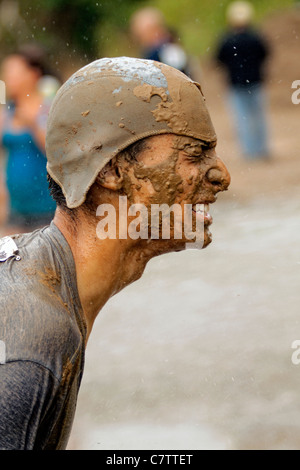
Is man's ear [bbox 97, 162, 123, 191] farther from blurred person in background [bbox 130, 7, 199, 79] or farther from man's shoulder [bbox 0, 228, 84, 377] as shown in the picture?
blurred person in background [bbox 130, 7, 199, 79]

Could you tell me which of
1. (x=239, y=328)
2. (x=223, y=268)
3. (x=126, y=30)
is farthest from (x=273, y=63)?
(x=239, y=328)

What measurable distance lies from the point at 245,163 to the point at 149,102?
10.9 m

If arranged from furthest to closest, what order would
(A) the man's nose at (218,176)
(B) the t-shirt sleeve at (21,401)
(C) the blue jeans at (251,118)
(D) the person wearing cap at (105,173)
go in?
(C) the blue jeans at (251,118), (A) the man's nose at (218,176), (D) the person wearing cap at (105,173), (B) the t-shirt sleeve at (21,401)

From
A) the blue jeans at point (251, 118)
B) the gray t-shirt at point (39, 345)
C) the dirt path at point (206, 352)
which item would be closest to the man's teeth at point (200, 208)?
the gray t-shirt at point (39, 345)

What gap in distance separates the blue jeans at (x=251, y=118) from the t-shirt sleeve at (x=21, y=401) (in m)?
11.0

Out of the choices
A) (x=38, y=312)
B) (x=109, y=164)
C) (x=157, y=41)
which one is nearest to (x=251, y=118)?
(x=157, y=41)

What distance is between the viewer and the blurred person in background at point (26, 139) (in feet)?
19.6

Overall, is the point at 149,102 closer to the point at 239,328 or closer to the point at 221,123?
the point at 239,328

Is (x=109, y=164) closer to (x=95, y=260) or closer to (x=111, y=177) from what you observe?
(x=111, y=177)

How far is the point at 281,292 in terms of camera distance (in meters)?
7.46

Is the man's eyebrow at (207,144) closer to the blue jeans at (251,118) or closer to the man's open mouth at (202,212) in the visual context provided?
the man's open mouth at (202,212)

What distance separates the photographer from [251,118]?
43.8ft

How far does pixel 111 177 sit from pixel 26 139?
3451 mm

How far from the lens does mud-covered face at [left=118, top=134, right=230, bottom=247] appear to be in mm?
2760
